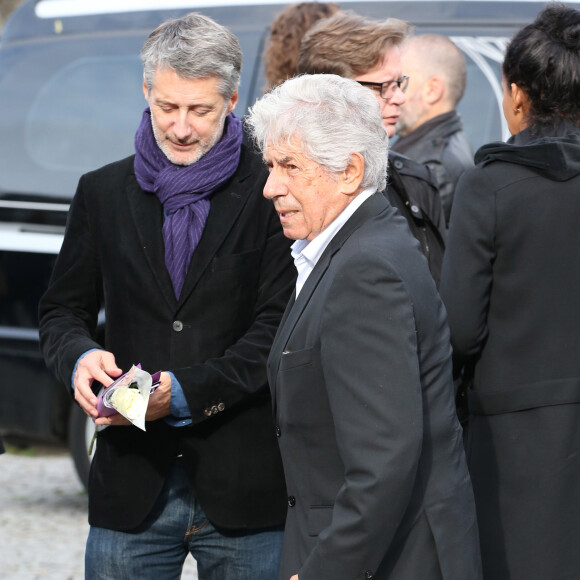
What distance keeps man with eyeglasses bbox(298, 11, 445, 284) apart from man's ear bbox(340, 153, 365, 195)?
1.00m

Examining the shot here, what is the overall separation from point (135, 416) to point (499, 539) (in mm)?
1024

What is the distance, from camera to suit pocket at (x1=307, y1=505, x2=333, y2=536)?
2.30 meters

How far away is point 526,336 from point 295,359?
0.82m

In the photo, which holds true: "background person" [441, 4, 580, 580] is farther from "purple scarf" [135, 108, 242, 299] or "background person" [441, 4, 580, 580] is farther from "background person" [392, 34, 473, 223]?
"background person" [392, 34, 473, 223]

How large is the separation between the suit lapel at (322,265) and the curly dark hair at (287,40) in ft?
6.74

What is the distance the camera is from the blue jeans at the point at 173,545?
2.92 m

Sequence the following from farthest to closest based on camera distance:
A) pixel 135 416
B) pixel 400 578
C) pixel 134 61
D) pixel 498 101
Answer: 1. pixel 134 61
2. pixel 498 101
3. pixel 135 416
4. pixel 400 578

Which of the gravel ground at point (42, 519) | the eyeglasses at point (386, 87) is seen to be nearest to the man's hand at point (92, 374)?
the eyeglasses at point (386, 87)

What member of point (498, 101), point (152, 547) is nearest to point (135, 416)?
point (152, 547)

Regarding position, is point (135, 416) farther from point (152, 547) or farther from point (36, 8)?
point (36, 8)

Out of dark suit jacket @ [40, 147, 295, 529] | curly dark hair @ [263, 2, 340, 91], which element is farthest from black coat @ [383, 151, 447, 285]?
curly dark hair @ [263, 2, 340, 91]

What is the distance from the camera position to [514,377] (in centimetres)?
293

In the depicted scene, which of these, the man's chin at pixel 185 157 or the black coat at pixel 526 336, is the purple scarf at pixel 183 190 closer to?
the man's chin at pixel 185 157

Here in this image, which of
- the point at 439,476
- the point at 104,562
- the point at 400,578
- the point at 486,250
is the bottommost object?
the point at 104,562
